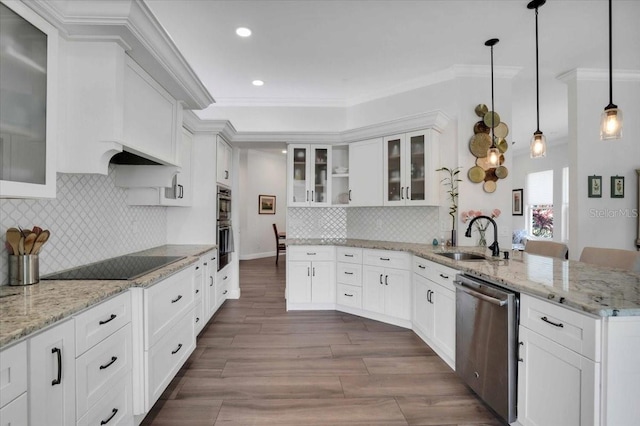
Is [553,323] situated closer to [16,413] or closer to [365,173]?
[16,413]

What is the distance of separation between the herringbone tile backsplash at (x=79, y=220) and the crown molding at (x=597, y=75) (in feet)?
17.3

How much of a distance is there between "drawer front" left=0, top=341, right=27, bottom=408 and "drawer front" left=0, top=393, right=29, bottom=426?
0.02 metres

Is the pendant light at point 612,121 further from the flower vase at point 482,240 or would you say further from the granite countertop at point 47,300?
the granite countertop at point 47,300

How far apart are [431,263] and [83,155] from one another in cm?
280

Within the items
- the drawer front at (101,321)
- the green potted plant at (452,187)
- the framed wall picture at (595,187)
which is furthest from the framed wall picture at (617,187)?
the drawer front at (101,321)

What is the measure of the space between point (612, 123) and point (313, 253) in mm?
3102

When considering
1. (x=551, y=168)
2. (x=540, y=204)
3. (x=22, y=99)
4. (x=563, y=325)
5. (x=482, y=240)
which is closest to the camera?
(x=22, y=99)

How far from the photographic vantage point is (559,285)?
1.63 meters

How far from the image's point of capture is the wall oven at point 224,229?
3955mm

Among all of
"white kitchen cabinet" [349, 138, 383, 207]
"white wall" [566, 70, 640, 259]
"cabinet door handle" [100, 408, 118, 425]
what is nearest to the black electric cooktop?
"cabinet door handle" [100, 408, 118, 425]

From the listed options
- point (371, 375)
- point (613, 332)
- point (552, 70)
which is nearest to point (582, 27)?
point (552, 70)

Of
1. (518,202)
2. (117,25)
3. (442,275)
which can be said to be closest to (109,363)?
(117,25)

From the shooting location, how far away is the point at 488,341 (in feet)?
6.41

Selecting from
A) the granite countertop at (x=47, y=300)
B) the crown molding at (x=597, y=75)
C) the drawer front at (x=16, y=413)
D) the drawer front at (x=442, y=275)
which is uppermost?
the crown molding at (x=597, y=75)
